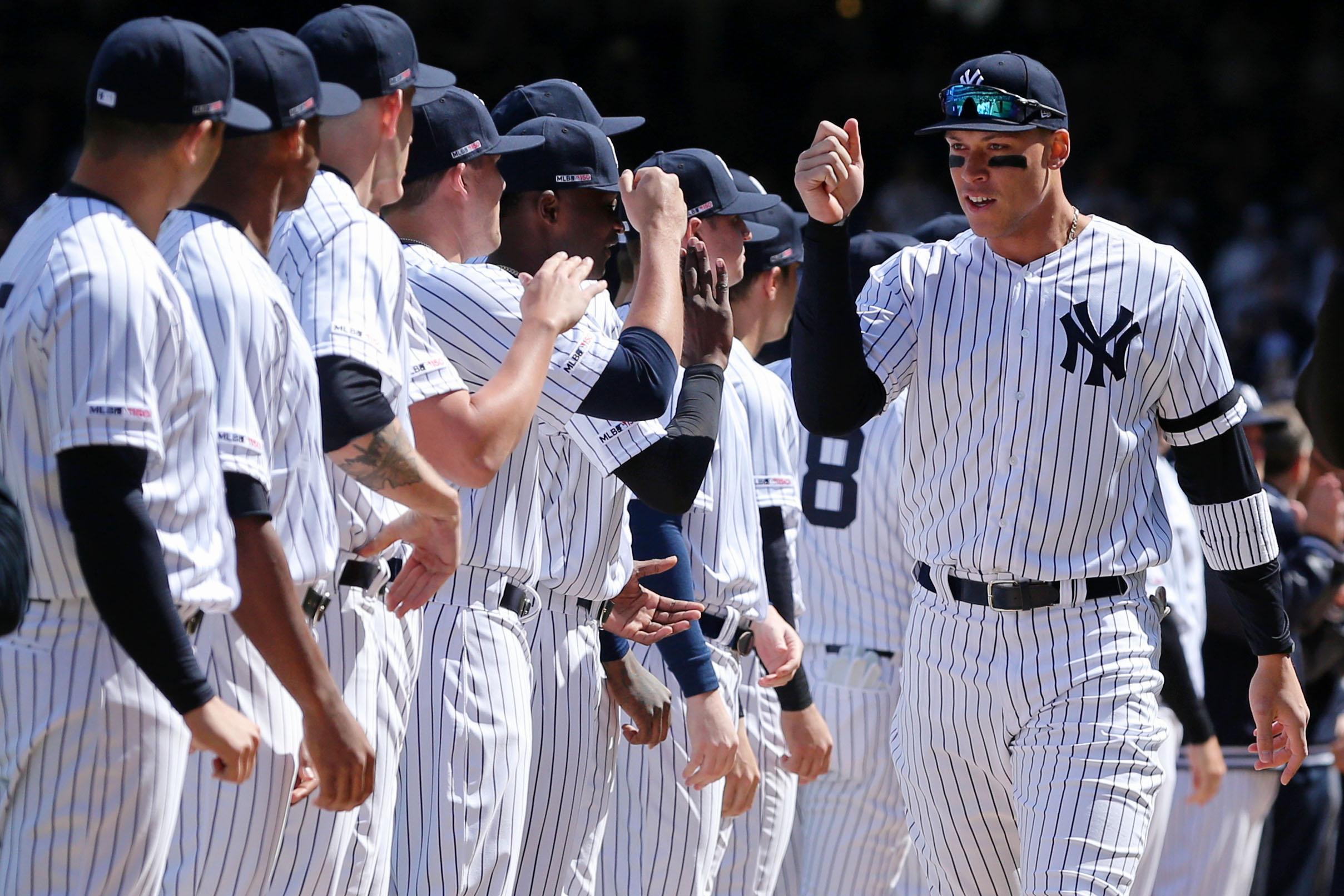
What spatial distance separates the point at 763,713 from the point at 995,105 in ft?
6.12

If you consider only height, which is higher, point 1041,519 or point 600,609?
point 1041,519

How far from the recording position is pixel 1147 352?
3.69m

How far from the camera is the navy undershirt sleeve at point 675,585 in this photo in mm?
4094

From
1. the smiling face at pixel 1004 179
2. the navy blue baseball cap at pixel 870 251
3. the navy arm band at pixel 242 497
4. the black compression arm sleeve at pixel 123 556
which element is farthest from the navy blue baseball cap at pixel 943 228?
the black compression arm sleeve at pixel 123 556

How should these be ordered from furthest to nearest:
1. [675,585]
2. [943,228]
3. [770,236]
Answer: [943,228] < [770,236] < [675,585]

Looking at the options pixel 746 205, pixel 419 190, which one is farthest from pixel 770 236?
pixel 419 190

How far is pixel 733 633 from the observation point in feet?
14.7

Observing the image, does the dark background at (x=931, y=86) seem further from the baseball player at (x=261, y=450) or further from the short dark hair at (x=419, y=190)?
the baseball player at (x=261, y=450)

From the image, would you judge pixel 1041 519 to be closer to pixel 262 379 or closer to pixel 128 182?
pixel 262 379

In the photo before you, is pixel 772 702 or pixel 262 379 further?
pixel 772 702

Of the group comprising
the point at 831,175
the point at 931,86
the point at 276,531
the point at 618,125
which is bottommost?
the point at 276,531

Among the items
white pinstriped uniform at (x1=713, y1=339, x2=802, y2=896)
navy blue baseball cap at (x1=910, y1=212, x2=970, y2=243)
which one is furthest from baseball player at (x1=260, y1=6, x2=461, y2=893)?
navy blue baseball cap at (x1=910, y1=212, x2=970, y2=243)

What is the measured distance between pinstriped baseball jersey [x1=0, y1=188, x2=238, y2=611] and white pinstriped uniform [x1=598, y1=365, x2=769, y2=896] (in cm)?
180

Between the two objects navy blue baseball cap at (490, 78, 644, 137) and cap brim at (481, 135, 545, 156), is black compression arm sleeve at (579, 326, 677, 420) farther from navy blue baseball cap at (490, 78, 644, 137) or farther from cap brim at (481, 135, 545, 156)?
navy blue baseball cap at (490, 78, 644, 137)
